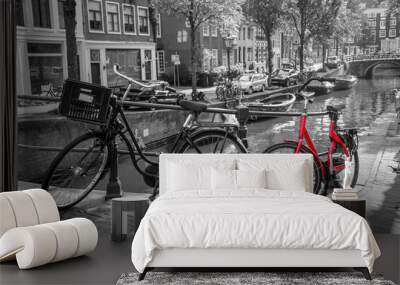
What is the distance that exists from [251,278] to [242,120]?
194 centimetres

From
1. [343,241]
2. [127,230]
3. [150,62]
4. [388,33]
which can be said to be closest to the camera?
[343,241]

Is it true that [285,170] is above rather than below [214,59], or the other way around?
below

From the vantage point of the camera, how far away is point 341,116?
16.6 feet

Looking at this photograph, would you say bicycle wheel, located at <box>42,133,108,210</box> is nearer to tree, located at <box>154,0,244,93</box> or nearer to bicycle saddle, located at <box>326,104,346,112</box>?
tree, located at <box>154,0,244,93</box>

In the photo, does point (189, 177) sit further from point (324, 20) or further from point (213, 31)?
point (324, 20)

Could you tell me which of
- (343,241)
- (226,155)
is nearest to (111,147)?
(226,155)

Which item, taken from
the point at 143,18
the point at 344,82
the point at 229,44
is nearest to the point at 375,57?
the point at 344,82

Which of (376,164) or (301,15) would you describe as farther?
(301,15)

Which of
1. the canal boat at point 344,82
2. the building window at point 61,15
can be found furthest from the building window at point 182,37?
the canal boat at point 344,82

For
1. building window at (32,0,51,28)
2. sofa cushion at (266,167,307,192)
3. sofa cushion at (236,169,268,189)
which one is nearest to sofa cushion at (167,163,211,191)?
sofa cushion at (236,169,268,189)

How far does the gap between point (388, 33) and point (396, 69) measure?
358 mm

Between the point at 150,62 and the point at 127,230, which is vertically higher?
the point at 150,62

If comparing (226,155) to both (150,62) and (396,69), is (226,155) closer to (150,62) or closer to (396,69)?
(150,62)

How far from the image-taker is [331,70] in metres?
5.18
